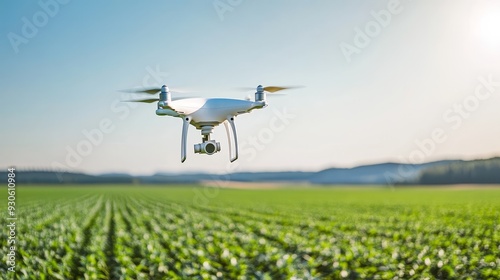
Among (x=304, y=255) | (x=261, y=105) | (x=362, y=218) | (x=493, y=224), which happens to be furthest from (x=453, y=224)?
(x=261, y=105)

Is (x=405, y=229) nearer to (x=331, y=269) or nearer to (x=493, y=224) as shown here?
Answer: (x=493, y=224)

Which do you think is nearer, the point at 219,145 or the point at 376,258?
the point at 219,145

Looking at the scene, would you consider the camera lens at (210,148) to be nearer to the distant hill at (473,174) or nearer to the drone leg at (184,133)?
the drone leg at (184,133)

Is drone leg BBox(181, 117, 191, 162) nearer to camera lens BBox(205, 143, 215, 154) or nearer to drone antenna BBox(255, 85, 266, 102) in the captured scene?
camera lens BBox(205, 143, 215, 154)

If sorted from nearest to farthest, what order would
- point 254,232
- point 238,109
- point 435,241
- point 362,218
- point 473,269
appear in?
point 238,109 < point 473,269 < point 435,241 < point 254,232 < point 362,218

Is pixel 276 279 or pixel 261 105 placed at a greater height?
pixel 261 105

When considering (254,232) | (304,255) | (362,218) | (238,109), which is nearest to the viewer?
(238,109)

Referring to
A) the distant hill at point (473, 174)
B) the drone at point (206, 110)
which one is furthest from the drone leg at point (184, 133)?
the distant hill at point (473, 174)
